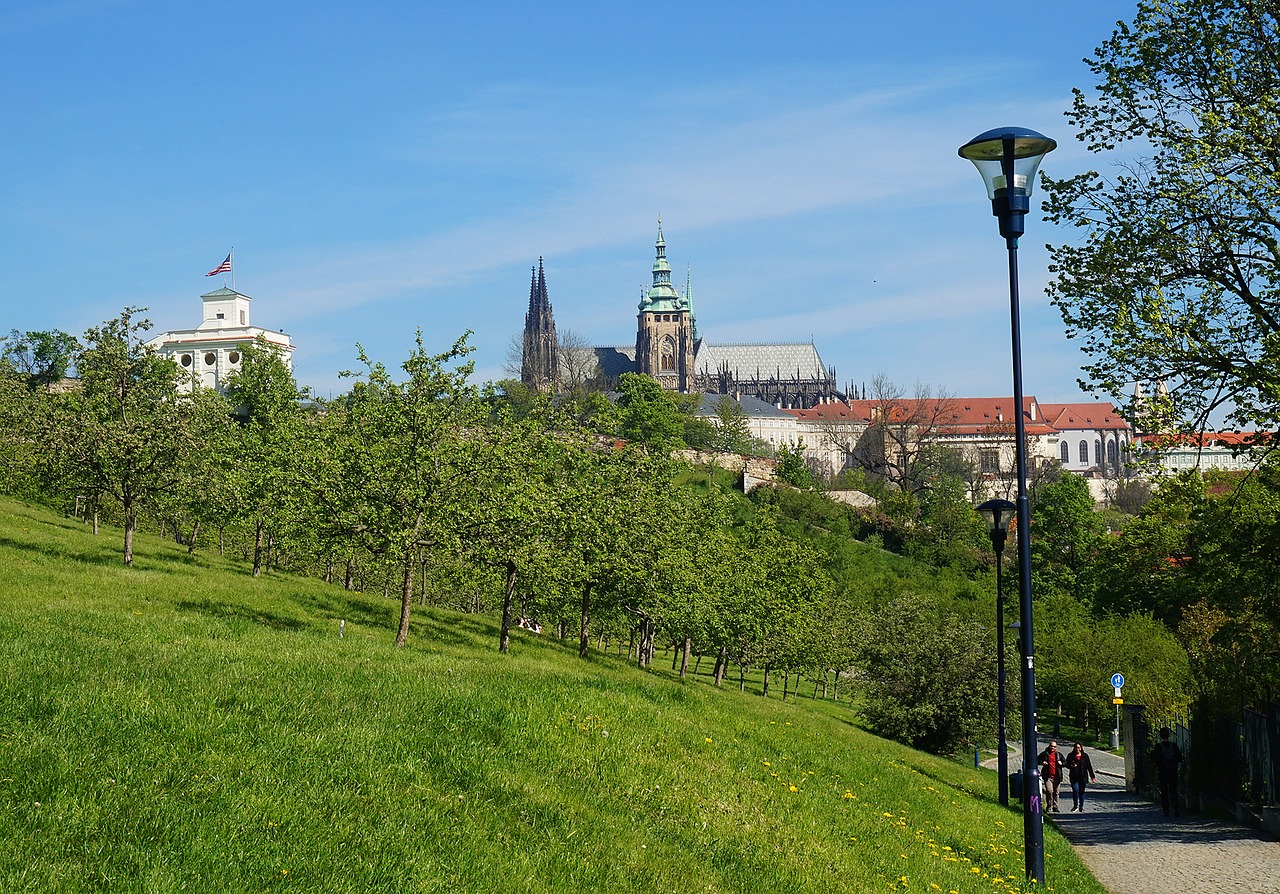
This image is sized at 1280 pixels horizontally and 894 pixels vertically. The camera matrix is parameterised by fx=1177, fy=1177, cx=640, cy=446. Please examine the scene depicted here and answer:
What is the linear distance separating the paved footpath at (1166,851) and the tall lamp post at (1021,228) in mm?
3618

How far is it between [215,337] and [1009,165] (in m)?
127

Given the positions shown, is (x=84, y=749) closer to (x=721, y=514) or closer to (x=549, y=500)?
(x=549, y=500)

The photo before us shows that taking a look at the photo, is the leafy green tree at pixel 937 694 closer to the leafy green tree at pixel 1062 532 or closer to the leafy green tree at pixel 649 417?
the leafy green tree at pixel 1062 532

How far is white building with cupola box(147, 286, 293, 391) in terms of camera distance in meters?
129

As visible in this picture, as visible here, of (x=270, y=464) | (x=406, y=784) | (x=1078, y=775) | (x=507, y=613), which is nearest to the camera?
(x=406, y=784)

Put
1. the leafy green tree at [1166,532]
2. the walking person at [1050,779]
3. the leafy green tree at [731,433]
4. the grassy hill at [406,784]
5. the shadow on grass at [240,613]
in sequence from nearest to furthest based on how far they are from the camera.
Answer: the grassy hill at [406,784], the leafy green tree at [1166,532], the shadow on grass at [240,613], the walking person at [1050,779], the leafy green tree at [731,433]

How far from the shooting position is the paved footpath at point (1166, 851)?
1670 centimetres

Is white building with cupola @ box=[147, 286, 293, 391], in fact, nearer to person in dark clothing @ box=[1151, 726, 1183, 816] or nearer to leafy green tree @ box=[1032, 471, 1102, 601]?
leafy green tree @ box=[1032, 471, 1102, 601]

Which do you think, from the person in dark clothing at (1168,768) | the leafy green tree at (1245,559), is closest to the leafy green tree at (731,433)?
the person in dark clothing at (1168,768)

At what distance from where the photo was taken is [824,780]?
575 inches

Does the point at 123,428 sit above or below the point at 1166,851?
above

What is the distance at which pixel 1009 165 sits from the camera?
13727 millimetres

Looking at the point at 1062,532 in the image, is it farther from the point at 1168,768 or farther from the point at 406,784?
the point at 406,784

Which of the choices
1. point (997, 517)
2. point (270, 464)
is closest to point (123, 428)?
point (270, 464)
